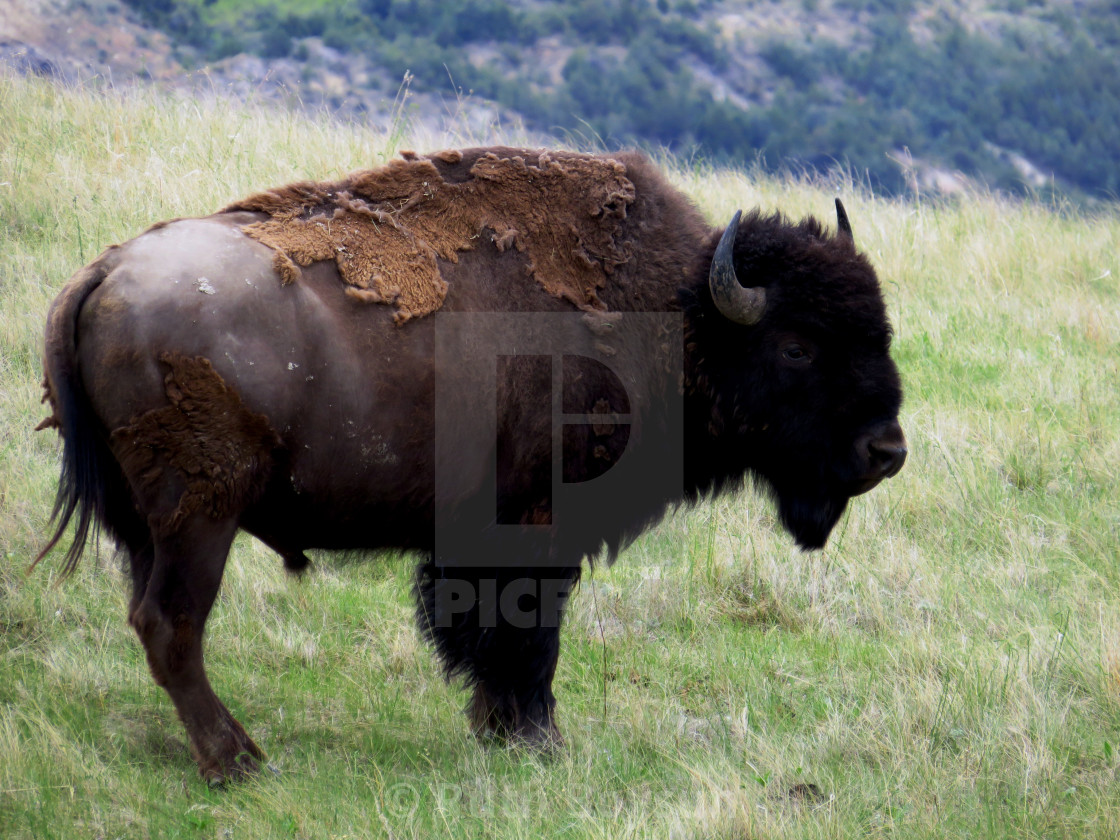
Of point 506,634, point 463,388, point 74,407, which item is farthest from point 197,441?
point 506,634

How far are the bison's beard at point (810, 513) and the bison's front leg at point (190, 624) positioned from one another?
2033 millimetres

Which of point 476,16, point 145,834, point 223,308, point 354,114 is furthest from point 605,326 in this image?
point 476,16


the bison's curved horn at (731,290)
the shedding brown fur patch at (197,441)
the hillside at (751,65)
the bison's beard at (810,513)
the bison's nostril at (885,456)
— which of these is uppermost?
the bison's curved horn at (731,290)

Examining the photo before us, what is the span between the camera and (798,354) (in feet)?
11.6

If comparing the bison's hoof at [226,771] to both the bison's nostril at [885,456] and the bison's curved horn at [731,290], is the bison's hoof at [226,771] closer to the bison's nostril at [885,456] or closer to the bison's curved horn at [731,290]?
the bison's curved horn at [731,290]

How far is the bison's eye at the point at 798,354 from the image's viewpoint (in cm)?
351

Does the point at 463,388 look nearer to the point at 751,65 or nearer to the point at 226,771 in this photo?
the point at 226,771

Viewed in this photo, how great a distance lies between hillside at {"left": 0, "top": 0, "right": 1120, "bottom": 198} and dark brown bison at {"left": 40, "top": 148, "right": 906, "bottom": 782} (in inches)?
899

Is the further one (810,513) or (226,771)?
(810,513)

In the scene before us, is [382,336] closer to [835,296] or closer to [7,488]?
[835,296]

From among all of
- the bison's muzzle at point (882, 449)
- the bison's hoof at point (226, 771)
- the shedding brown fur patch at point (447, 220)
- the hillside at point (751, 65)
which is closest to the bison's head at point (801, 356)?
the bison's muzzle at point (882, 449)

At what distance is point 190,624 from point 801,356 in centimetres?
222

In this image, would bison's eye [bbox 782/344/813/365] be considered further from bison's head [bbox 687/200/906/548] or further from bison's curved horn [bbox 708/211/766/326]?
bison's curved horn [bbox 708/211/766/326]

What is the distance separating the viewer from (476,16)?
43000mm
